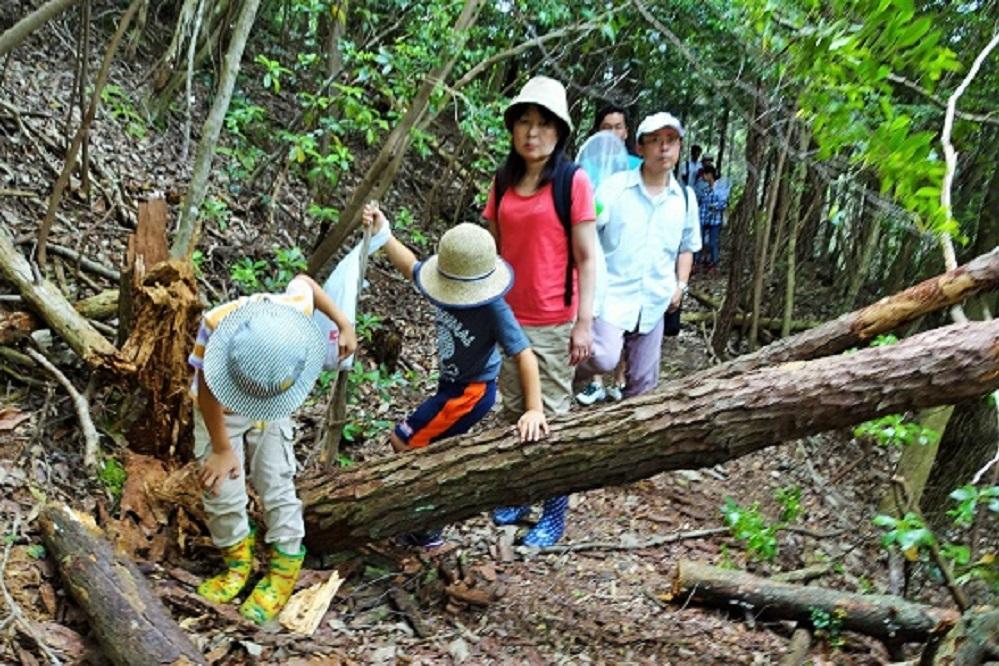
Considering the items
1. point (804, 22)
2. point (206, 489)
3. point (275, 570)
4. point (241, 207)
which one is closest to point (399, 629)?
point (275, 570)

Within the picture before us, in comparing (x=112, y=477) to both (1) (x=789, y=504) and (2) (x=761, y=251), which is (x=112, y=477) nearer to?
(1) (x=789, y=504)

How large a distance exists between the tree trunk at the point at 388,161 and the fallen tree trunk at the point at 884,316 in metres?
1.94

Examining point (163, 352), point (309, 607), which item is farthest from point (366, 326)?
point (309, 607)

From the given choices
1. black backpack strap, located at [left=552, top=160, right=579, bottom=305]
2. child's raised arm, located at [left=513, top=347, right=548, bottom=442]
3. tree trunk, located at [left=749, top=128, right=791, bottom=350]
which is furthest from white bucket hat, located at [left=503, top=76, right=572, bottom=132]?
tree trunk, located at [left=749, top=128, right=791, bottom=350]

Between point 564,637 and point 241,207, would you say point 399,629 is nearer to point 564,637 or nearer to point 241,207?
point 564,637

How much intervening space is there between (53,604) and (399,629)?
1.27 metres

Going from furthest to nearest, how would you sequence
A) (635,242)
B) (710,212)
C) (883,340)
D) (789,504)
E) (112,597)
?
(710,212) → (789,504) → (635,242) → (883,340) → (112,597)

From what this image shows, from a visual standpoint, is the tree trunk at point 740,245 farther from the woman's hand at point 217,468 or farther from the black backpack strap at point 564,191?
the woman's hand at point 217,468

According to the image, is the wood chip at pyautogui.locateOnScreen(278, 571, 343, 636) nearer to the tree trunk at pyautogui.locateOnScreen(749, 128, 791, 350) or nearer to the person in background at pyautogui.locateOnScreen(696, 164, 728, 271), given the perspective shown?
the tree trunk at pyautogui.locateOnScreen(749, 128, 791, 350)

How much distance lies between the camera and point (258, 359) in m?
2.82

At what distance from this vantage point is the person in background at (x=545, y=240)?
11.9 feet

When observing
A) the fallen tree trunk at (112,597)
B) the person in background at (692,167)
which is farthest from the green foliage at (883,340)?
the person in background at (692,167)

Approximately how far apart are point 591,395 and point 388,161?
7.81 ft

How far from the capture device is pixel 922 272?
831 centimetres
